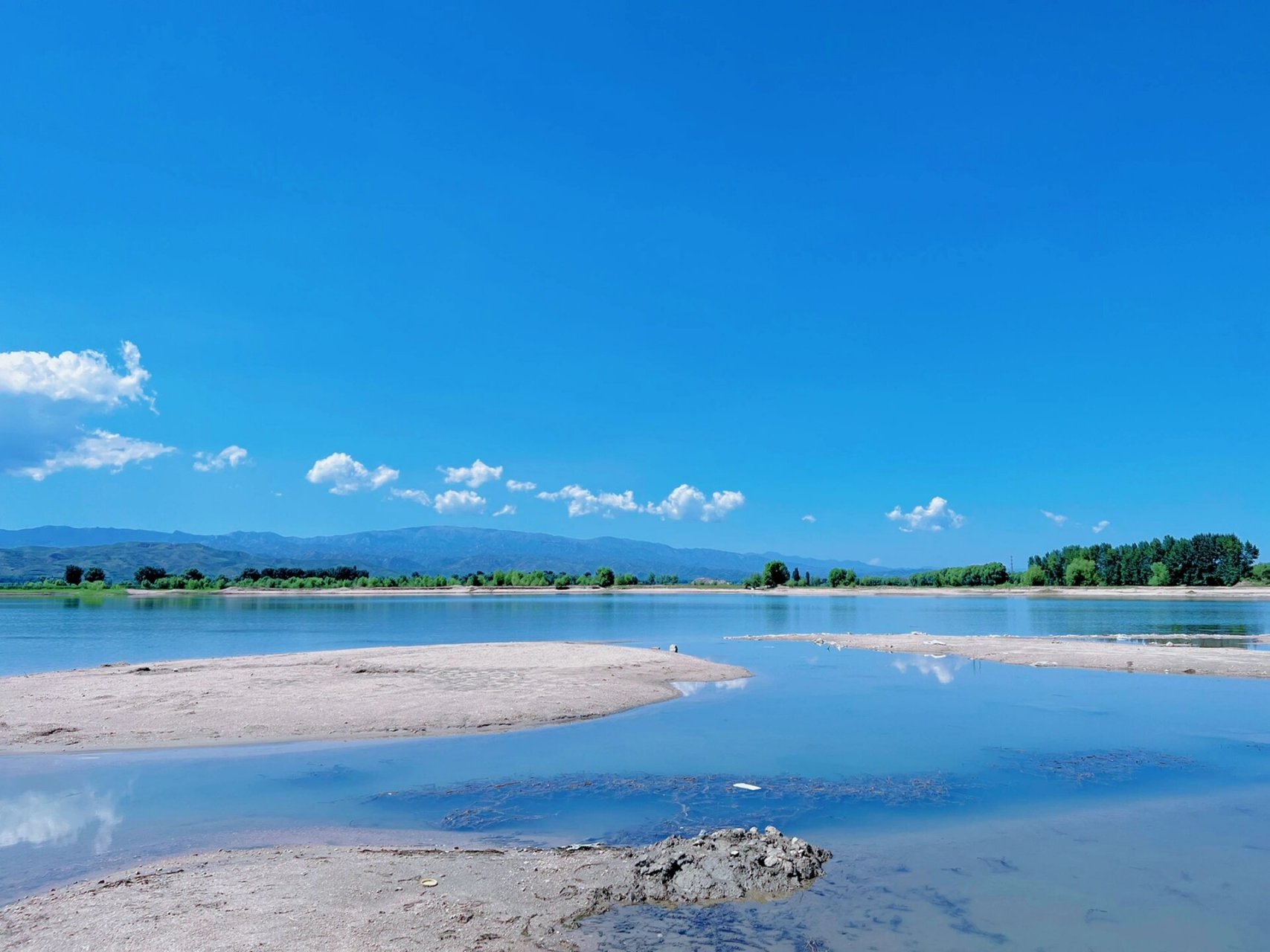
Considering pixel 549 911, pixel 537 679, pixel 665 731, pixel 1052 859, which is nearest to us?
pixel 549 911

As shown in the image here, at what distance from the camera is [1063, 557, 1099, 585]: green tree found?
577ft

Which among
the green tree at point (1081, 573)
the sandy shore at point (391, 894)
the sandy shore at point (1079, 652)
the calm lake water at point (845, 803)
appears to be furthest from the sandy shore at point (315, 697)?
the green tree at point (1081, 573)

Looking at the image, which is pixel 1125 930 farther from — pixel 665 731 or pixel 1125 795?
pixel 665 731

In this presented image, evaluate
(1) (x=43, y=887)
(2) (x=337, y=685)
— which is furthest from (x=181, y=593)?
Result: (1) (x=43, y=887)

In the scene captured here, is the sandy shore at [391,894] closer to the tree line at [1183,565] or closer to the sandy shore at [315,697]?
the sandy shore at [315,697]

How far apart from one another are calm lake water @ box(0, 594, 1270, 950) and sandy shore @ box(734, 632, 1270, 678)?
6.15 metres

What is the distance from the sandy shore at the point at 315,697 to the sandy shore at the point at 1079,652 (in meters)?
15.5

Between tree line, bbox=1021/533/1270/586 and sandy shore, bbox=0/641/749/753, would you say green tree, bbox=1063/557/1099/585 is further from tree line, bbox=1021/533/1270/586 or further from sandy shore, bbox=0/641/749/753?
sandy shore, bbox=0/641/749/753

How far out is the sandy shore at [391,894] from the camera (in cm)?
837

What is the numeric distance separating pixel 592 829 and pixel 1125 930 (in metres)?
7.34

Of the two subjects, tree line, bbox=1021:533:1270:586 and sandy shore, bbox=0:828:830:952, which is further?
tree line, bbox=1021:533:1270:586

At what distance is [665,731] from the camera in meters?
21.3

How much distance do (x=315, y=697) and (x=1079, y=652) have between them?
37.6m

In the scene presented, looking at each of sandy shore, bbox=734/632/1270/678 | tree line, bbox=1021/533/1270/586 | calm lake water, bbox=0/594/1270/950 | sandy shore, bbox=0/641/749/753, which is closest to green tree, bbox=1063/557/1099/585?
tree line, bbox=1021/533/1270/586
